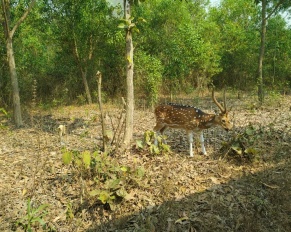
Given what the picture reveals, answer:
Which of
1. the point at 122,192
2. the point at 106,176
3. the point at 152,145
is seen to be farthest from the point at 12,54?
the point at 122,192

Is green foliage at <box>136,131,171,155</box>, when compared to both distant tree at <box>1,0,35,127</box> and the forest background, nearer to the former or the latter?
distant tree at <box>1,0,35,127</box>

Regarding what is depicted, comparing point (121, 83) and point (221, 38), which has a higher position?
point (221, 38)

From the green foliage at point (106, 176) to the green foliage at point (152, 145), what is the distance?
2.54ft

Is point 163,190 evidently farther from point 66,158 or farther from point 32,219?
point 32,219

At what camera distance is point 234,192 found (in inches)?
196

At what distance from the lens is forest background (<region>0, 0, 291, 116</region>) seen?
545 inches

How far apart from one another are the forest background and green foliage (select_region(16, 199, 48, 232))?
338 inches

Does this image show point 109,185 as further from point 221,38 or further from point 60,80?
point 221,38

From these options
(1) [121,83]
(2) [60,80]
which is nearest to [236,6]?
(1) [121,83]

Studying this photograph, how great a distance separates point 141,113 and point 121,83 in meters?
5.42

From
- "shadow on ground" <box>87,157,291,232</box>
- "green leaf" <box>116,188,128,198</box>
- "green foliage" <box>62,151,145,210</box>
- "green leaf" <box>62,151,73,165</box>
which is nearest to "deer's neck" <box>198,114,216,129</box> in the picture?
"shadow on ground" <box>87,157,291,232</box>

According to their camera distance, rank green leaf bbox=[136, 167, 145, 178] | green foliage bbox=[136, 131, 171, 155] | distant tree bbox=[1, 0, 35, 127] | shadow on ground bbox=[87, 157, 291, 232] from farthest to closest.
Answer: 1. distant tree bbox=[1, 0, 35, 127]
2. green foliage bbox=[136, 131, 171, 155]
3. green leaf bbox=[136, 167, 145, 178]
4. shadow on ground bbox=[87, 157, 291, 232]

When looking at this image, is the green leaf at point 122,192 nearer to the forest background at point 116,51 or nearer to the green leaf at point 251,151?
the green leaf at point 251,151

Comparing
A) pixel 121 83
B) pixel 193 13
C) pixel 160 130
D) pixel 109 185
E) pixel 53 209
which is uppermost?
pixel 193 13
